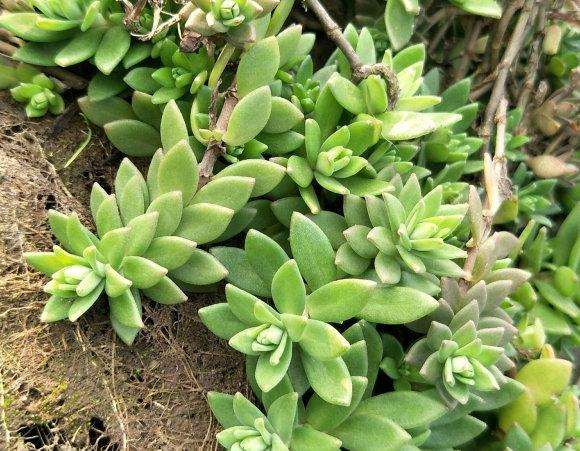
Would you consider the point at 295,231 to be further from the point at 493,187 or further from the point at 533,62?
the point at 533,62

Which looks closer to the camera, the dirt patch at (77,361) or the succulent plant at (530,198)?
the dirt patch at (77,361)

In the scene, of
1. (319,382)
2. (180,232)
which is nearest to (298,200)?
(180,232)

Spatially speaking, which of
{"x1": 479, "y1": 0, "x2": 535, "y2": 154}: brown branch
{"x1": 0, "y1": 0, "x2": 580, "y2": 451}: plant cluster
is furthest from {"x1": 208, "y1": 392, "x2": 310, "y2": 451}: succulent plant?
{"x1": 479, "y1": 0, "x2": 535, "y2": 154}: brown branch

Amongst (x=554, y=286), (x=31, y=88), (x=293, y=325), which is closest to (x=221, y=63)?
(x=31, y=88)

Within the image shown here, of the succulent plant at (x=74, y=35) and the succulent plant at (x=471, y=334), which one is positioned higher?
the succulent plant at (x=74, y=35)

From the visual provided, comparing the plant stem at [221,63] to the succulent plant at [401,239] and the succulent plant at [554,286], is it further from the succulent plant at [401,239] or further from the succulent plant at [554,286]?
the succulent plant at [554,286]

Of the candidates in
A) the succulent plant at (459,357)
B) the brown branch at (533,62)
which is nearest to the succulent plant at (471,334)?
the succulent plant at (459,357)
